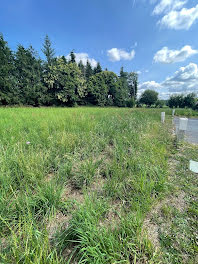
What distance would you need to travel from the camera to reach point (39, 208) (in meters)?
1.18

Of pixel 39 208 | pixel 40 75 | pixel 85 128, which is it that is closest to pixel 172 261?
pixel 39 208

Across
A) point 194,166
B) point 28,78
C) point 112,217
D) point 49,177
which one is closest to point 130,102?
point 28,78

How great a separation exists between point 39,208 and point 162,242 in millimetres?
1267

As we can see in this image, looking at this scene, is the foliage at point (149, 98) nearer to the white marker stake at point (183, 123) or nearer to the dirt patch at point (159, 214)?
the white marker stake at point (183, 123)

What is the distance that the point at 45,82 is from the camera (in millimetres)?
23922

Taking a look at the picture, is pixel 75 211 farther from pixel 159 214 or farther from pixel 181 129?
pixel 181 129

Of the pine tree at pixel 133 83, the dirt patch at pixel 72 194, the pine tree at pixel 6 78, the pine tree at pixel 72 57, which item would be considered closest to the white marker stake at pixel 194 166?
the dirt patch at pixel 72 194

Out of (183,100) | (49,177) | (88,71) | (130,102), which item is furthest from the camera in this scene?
(130,102)

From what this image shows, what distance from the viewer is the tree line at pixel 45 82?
1889cm

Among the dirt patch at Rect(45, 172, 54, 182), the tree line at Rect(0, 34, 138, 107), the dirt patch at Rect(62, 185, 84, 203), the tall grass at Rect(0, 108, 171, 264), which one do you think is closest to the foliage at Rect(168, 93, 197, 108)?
the tree line at Rect(0, 34, 138, 107)

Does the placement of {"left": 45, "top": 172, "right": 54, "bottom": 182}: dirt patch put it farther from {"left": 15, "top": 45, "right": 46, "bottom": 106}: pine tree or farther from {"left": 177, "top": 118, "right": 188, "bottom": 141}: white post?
{"left": 15, "top": 45, "right": 46, "bottom": 106}: pine tree

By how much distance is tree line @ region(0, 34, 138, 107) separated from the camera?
62.0 feet

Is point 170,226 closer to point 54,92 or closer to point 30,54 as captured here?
point 54,92

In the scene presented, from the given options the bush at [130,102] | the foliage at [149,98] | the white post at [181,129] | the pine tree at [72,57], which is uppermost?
the pine tree at [72,57]
